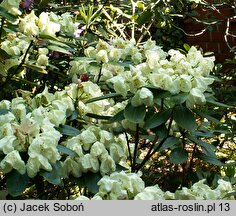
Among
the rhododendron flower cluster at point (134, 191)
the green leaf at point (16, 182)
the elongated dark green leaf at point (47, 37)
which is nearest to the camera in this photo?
the rhododendron flower cluster at point (134, 191)

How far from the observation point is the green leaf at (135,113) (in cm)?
182

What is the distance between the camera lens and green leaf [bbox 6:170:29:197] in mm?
1555

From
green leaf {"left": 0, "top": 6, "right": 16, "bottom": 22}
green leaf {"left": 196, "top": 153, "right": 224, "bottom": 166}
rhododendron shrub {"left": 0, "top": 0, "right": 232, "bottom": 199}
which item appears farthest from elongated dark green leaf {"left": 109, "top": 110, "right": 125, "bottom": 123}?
green leaf {"left": 0, "top": 6, "right": 16, "bottom": 22}

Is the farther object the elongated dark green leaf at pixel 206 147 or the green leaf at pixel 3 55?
the green leaf at pixel 3 55

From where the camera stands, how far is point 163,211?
1337mm

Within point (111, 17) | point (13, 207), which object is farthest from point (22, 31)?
point (111, 17)

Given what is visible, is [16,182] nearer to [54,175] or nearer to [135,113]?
[54,175]

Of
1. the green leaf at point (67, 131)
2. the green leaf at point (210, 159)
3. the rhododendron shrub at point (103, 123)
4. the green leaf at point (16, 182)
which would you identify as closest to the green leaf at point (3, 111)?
the rhododendron shrub at point (103, 123)

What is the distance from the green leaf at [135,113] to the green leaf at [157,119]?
1.3 inches

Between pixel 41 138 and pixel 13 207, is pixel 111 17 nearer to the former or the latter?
pixel 41 138

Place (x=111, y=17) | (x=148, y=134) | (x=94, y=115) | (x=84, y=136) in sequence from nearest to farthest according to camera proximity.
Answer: (x=84, y=136), (x=94, y=115), (x=148, y=134), (x=111, y=17)

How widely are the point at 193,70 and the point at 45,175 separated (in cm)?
62

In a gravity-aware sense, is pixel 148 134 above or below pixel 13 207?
below

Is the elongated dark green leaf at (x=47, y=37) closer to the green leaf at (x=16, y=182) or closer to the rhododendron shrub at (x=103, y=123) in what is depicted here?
the rhododendron shrub at (x=103, y=123)
